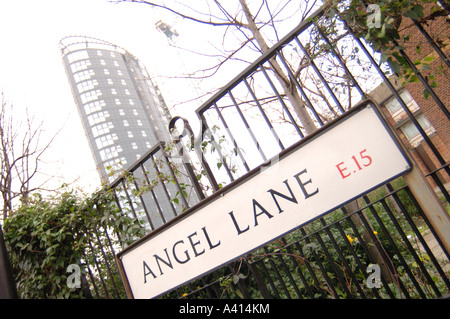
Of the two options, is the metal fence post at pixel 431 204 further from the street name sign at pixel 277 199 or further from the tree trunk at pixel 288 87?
the tree trunk at pixel 288 87

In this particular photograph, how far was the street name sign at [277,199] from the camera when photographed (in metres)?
1.19

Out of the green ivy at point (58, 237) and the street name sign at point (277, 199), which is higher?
the green ivy at point (58, 237)

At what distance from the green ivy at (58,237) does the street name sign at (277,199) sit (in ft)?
5.37

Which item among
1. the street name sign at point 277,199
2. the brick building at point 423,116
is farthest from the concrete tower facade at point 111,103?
the street name sign at point 277,199

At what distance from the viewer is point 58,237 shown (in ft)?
10.6

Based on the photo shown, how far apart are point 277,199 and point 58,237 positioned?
2.89 metres

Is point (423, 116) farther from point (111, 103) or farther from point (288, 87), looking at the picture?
point (111, 103)

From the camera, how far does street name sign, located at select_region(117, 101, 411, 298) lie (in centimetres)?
119

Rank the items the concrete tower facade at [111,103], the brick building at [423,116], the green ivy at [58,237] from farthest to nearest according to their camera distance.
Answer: the concrete tower facade at [111,103] < the brick building at [423,116] < the green ivy at [58,237]

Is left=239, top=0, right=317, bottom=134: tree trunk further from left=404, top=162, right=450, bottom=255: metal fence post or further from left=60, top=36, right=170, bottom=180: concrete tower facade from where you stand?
left=60, top=36, right=170, bottom=180: concrete tower facade

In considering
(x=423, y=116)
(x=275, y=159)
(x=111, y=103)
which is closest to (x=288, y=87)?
(x=275, y=159)

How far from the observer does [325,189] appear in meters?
1.27

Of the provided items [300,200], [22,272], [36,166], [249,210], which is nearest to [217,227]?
[249,210]
